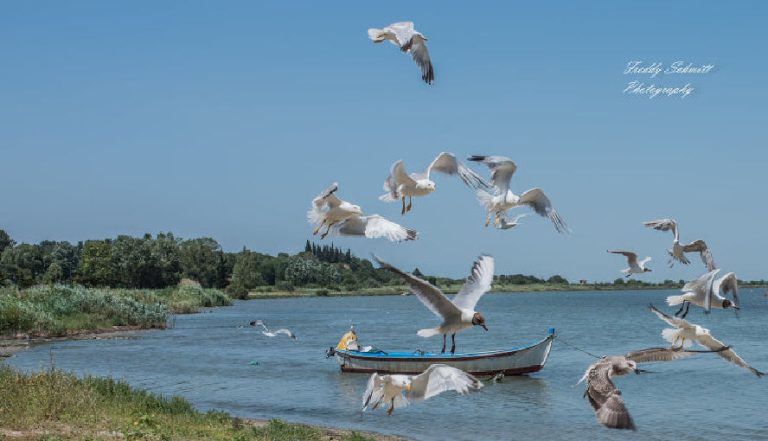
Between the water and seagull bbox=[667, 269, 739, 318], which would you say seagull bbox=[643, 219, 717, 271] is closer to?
seagull bbox=[667, 269, 739, 318]

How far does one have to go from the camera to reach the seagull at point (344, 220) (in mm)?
8375

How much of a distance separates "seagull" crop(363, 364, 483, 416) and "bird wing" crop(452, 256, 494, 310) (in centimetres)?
78

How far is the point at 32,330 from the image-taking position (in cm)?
5044

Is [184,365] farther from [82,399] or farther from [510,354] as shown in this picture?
[82,399]

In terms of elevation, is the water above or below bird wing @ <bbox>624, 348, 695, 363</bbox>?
below

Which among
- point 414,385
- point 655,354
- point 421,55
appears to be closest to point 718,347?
point 655,354

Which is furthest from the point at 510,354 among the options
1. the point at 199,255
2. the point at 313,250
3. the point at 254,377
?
the point at 313,250

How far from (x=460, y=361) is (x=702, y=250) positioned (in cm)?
2491

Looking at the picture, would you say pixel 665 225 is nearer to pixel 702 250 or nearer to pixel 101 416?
pixel 702 250

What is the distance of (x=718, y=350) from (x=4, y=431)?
1191 centimetres

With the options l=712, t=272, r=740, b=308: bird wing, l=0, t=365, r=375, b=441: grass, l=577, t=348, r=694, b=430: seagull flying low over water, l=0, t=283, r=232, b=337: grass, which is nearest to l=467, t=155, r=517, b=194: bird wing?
l=577, t=348, r=694, b=430: seagull flying low over water

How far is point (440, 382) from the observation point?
9336 mm

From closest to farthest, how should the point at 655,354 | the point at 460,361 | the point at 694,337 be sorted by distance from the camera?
the point at 655,354
the point at 694,337
the point at 460,361

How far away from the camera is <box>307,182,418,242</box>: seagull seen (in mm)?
8375
